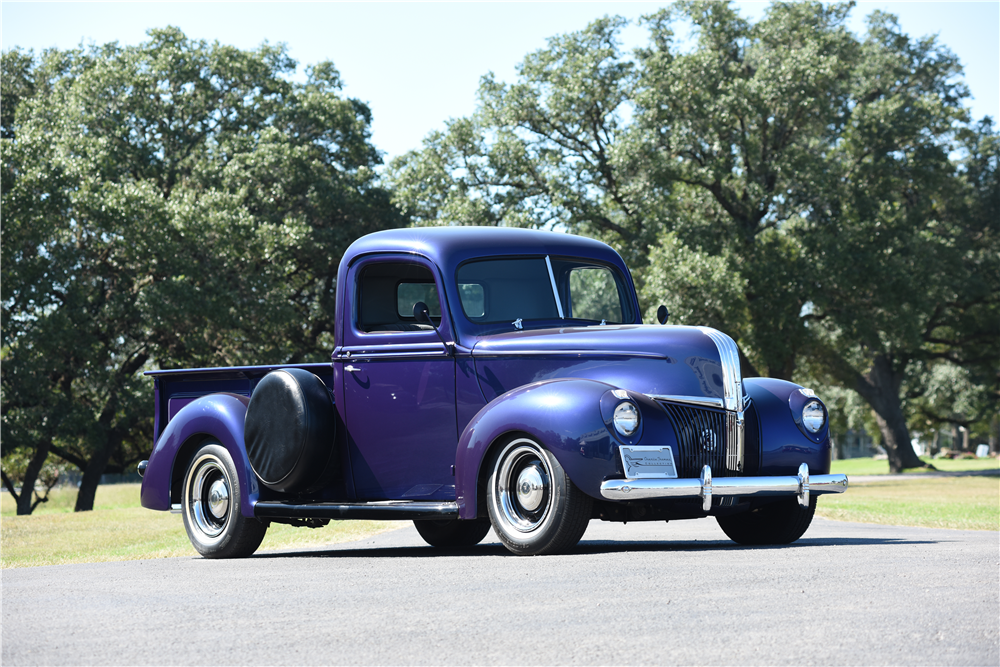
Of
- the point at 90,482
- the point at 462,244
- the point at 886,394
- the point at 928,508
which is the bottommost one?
the point at 90,482

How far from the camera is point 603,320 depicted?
31.9 ft

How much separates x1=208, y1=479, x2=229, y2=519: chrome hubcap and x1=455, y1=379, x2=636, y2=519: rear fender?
2.48m

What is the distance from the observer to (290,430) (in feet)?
30.2

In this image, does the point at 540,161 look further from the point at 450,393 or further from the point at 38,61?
the point at 450,393

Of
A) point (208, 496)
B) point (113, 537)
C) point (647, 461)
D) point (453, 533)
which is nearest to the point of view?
point (647, 461)

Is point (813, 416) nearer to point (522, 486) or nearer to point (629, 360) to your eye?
point (629, 360)

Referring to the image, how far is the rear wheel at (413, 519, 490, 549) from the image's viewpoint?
413 inches

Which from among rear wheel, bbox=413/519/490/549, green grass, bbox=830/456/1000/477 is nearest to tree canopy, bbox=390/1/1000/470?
green grass, bbox=830/456/1000/477

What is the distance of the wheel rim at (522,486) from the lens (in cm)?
792

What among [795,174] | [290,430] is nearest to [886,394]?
[795,174]

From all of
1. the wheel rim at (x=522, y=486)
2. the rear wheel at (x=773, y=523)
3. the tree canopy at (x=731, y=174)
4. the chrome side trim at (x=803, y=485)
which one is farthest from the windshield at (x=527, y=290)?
the tree canopy at (x=731, y=174)

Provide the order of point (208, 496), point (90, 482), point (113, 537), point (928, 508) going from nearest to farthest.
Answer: point (208, 496) → point (113, 537) → point (928, 508) → point (90, 482)

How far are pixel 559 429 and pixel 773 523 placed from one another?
250 cm

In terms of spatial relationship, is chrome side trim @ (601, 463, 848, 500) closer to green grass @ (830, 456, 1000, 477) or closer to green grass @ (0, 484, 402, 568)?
green grass @ (0, 484, 402, 568)
